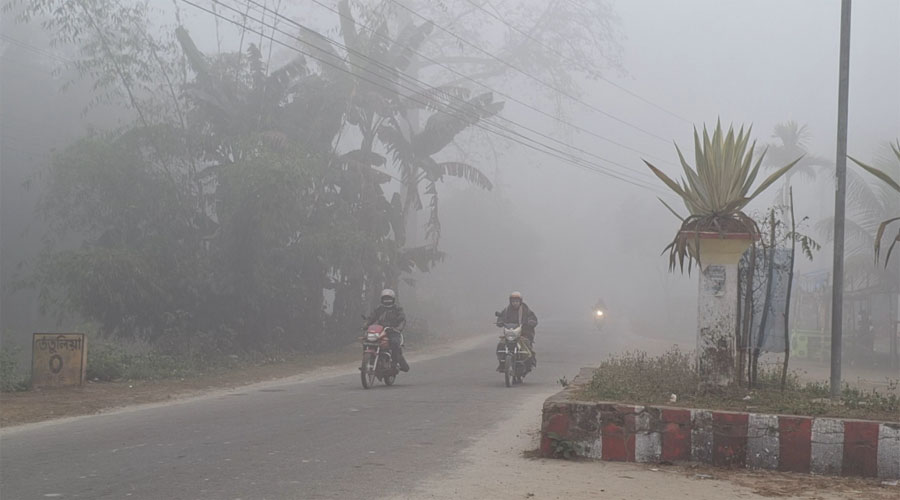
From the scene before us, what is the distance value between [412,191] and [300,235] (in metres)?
6.76

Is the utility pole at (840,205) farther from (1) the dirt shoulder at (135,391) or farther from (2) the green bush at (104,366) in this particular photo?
(2) the green bush at (104,366)

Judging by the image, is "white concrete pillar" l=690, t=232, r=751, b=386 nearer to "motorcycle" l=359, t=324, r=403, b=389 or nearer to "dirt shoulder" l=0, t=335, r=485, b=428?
"motorcycle" l=359, t=324, r=403, b=389

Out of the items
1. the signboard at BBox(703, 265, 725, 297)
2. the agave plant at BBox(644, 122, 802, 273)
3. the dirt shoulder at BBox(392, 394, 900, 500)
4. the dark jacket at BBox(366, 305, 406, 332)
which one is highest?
the agave plant at BBox(644, 122, 802, 273)

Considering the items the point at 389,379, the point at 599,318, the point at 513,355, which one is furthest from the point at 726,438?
the point at 599,318

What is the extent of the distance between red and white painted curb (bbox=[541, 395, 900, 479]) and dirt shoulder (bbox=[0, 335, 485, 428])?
23.4 feet

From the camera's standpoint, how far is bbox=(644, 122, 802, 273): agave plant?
904 centimetres

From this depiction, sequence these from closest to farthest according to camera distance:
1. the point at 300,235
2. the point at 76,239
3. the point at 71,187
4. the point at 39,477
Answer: the point at 39,477 → the point at 71,187 → the point at 300,235 → the point at 76,239

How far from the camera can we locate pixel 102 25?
19.6 m

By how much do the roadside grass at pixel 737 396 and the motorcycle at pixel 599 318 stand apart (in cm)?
3146

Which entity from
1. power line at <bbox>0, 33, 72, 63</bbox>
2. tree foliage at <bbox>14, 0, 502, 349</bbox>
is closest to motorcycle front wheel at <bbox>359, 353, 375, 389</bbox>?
tree foliage at <bbox>14, 0, 502, 349</bbox>

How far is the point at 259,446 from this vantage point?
8.11 m

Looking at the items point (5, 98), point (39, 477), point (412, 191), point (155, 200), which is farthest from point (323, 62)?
point (39, 477)

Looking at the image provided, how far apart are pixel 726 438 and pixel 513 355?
325 inches

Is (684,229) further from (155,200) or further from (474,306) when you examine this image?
(474,306)
